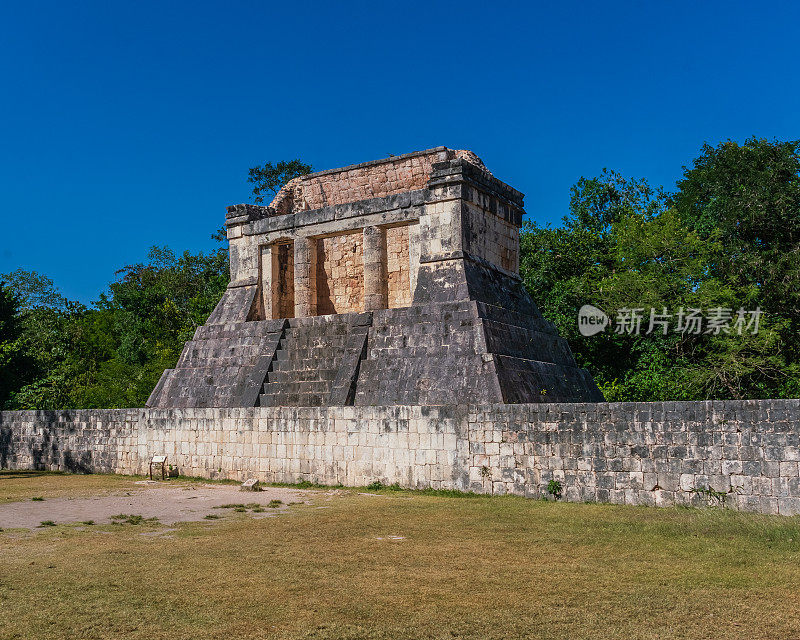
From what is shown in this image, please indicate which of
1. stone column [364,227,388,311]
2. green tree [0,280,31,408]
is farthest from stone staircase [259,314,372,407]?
green tree [0,280,31,408]

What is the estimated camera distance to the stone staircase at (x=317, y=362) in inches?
567

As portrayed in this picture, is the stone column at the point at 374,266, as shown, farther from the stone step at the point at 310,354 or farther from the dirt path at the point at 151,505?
the dirt path at the point at 151,505

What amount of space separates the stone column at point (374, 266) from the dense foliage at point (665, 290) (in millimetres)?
6205

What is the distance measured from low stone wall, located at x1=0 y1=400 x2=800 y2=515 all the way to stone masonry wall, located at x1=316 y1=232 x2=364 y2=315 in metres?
5.16

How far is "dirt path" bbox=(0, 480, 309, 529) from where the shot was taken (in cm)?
961

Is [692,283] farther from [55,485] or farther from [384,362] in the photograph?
[55,485]

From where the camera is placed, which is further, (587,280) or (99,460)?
(587,280)

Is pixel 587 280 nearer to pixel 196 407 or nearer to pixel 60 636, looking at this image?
pixel 196 407

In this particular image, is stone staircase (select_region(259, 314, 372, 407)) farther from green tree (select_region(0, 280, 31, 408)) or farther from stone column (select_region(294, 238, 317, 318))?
green tree (select_region(0, 280, 31, 408))

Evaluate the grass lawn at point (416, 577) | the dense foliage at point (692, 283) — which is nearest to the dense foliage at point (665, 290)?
the dense foliage at point (692, 283)

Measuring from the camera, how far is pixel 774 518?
8586 mm

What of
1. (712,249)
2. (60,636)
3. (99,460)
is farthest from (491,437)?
(712,249)

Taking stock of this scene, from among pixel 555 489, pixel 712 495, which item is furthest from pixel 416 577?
pixel 555 489

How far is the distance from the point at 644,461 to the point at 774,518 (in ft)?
5.74
